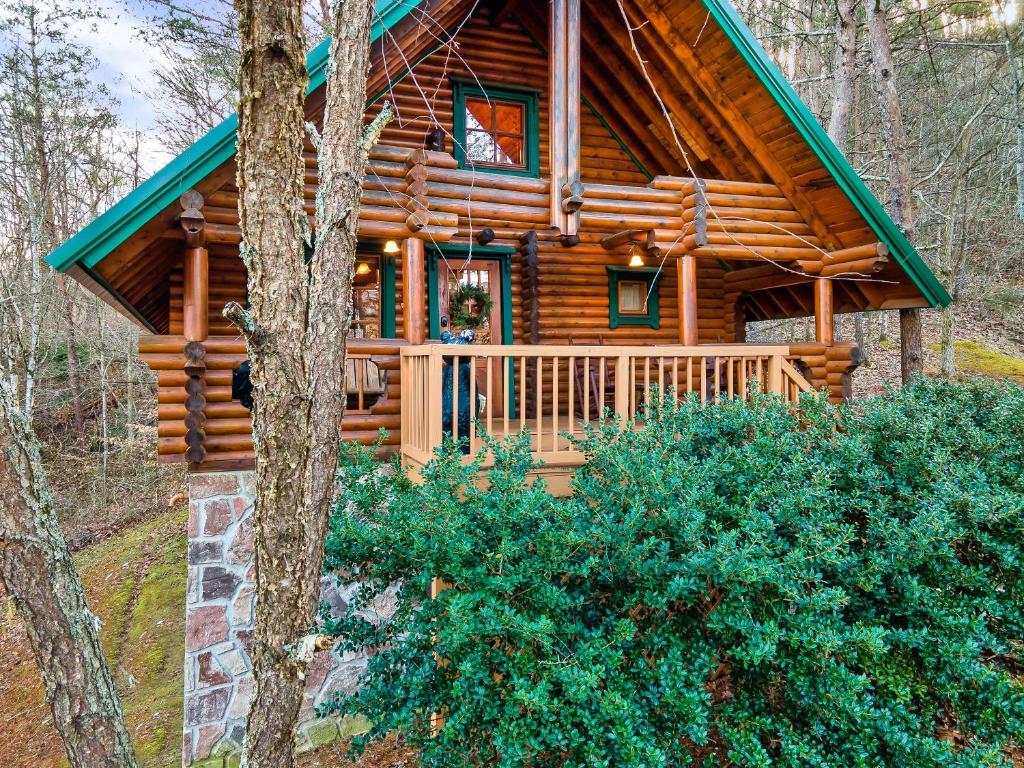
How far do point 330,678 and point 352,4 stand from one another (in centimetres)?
595

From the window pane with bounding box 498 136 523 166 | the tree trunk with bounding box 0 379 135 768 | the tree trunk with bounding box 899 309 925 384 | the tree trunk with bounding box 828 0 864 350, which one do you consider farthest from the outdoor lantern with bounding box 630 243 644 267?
the tree trunk with bounding box 0 379 135 768

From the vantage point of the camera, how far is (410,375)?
5.82 metres

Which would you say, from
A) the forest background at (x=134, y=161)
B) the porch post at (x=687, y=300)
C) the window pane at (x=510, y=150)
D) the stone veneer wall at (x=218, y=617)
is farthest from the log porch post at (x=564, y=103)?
the forest background at (x=134, y=161)

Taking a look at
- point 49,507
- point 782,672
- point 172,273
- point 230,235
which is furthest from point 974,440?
point 172,273

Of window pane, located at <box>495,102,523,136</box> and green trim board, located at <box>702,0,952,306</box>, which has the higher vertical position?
window pane, located at <box>495,102,523,136</box>

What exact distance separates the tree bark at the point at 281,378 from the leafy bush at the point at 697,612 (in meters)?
0.71

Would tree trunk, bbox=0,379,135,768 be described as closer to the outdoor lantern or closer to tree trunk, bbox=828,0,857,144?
the outdoor lantern

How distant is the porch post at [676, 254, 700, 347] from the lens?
24.4 feet

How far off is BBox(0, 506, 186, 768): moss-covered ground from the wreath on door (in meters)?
5.87

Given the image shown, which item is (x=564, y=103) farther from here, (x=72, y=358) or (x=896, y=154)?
(x=72, y=358)

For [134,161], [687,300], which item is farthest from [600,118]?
[134,161]

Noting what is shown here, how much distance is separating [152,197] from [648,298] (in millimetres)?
7346

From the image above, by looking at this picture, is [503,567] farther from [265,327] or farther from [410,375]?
[410,375]

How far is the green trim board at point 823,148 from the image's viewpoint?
6.96 metres
